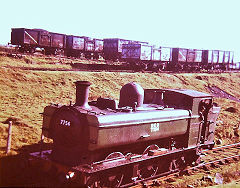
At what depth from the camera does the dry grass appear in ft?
41.0

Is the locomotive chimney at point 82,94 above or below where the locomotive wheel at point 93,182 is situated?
above

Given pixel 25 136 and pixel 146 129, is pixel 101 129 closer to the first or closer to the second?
pixel 146 129

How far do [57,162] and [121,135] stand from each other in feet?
6.45

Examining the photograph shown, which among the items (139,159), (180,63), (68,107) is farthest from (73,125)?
(180,63)

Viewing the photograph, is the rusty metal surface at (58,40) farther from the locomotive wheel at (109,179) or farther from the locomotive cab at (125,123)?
the locomotive wheel at (109,179)

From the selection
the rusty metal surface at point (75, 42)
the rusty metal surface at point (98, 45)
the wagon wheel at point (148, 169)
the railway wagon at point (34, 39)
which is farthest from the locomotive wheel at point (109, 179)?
the rusty metal surface at point (98, 45)

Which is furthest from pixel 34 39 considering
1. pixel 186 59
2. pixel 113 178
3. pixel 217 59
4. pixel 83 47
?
pixel 217 59

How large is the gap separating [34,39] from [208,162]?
26.7 metres

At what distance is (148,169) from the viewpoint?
9.41 meters

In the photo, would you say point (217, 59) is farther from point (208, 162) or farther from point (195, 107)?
point (195, 107)

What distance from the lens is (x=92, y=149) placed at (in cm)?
755

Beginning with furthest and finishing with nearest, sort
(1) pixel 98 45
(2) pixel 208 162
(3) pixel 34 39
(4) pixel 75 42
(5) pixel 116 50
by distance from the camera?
(1) pixel 98 45 < (5) pixel 116 50 < (4) pixel 75 42 < (3) pixel 34 39 < (2) pixel 208 162

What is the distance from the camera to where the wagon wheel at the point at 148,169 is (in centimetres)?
930

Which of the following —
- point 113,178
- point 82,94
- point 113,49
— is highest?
point 113,49
